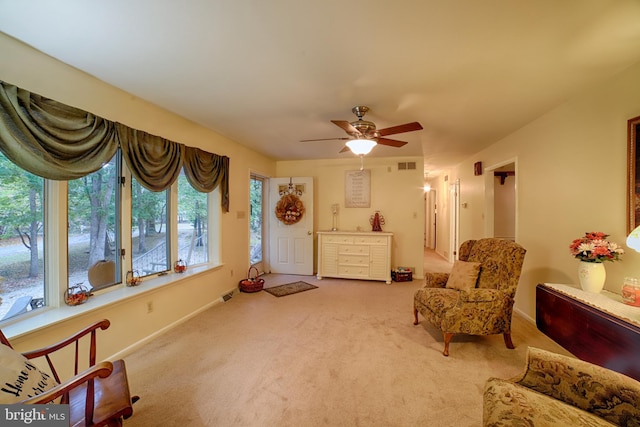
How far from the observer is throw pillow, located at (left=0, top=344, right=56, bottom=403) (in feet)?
3.10

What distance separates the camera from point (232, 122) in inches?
121

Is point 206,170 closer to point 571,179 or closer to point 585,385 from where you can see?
point 585,385

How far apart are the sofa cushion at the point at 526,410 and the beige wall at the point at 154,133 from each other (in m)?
2.68

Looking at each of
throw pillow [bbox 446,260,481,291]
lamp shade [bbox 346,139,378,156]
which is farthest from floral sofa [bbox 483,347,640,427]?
lamp shade [bbox 346,139,378,156]

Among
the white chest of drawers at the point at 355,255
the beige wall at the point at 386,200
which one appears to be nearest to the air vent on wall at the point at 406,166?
the beige wall at the point at 386,200

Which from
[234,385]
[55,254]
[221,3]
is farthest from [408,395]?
[55,254]

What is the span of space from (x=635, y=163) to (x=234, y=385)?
334 cm

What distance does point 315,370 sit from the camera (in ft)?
6.66

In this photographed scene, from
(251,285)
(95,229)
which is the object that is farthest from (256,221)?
(95,229)

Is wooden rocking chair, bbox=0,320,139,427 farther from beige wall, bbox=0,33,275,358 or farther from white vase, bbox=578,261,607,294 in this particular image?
white vase, bbox=578,261,607,294

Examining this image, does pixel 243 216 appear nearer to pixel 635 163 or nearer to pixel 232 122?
pixel 232 122

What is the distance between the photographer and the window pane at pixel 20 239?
166cm

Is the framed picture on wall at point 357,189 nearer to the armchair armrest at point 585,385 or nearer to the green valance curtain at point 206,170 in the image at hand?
the green valance curtain at point 206,170

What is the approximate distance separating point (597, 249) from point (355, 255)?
3.19 meters
